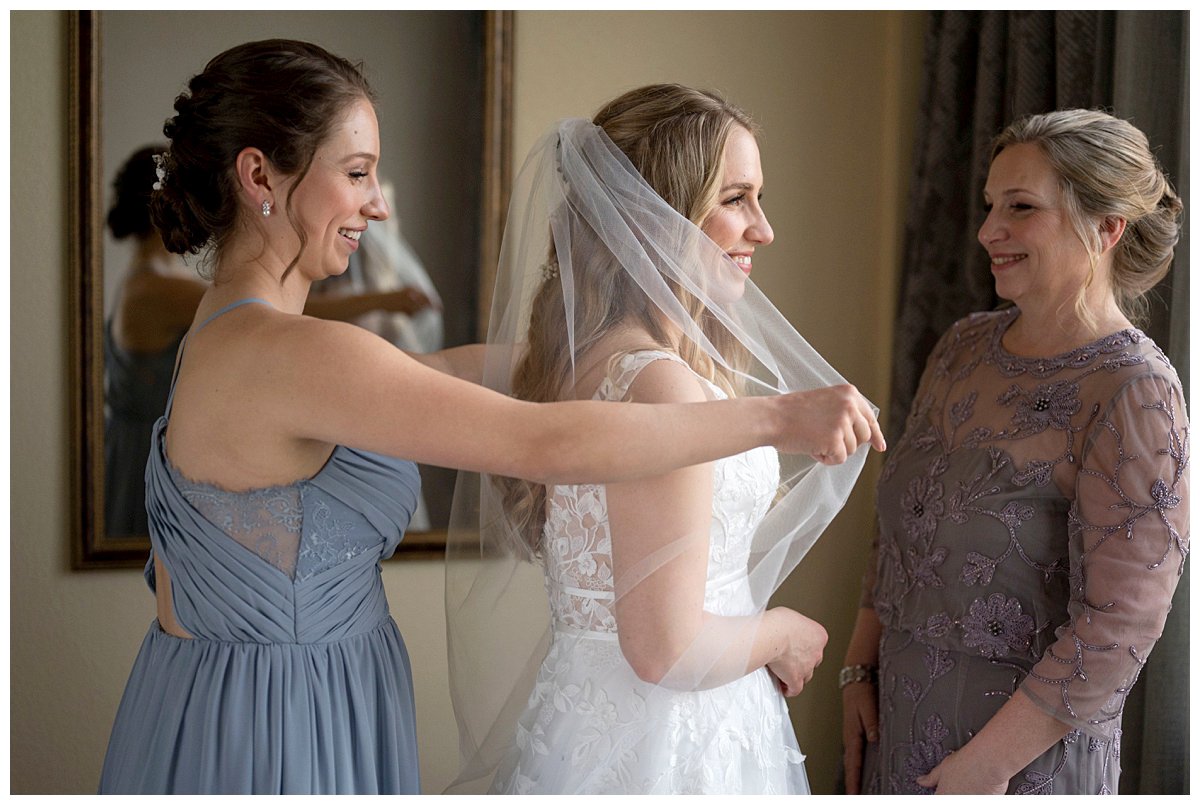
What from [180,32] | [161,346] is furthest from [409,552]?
[180,32]

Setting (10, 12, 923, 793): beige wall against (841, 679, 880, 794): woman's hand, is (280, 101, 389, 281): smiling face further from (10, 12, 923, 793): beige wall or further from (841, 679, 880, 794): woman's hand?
(841, 679, 880, 794): woman's hand

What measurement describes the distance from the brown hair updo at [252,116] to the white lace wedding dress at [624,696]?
1.64 feet

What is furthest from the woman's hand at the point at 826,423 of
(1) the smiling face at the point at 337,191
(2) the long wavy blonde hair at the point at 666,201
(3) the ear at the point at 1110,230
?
(3) the ear at the point at 1110,230

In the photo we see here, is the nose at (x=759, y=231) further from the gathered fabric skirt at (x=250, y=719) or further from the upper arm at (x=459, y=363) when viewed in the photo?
the gathered fabric skirt at (x=250, y=719)

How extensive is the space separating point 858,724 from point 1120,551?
0.67 m

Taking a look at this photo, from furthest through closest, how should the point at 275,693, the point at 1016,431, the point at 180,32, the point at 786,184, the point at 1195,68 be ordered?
the point at 786,184 → the point at 180,32 → the point at 1195,68 → the point at 1016,431 → the point at 275,693

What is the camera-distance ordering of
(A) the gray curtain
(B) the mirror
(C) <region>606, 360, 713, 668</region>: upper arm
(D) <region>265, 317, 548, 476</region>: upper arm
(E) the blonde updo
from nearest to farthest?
(D) <region>265, 317, 548, 476</region>: upper arm < (C) <region>606, 360, 713, 668</region>: upper arm < (E) the blonde updo < (A) the gray curtain < (B) the mirror

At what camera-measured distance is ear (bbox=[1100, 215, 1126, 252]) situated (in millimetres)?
1700

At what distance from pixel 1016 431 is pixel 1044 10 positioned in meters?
1.06

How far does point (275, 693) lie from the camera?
1373mm

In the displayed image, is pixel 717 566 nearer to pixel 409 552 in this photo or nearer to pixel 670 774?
pixel 670 774

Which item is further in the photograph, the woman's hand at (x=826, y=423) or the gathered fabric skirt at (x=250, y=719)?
the gathered fabric skirt at (x=250, y=719)

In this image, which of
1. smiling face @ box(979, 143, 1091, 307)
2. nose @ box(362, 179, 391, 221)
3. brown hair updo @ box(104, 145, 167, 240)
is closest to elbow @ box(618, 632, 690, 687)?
nose @ box(362, 179, 391, 221)

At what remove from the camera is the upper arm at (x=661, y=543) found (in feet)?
4.19
